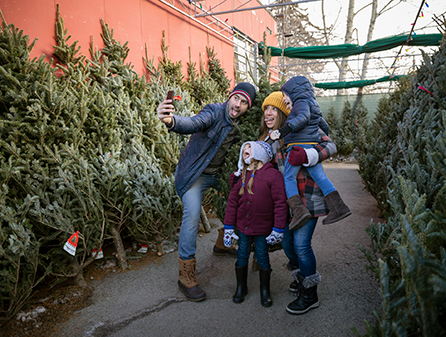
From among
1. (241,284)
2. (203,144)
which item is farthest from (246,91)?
(241,284)

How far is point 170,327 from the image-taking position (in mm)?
2611

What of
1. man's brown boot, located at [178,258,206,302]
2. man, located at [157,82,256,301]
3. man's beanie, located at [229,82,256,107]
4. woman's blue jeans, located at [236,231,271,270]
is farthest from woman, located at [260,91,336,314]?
man's brown boot, located at [178,258,206,302]

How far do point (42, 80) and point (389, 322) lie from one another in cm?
398

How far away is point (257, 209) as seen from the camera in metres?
2.68

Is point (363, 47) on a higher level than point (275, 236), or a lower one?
higher

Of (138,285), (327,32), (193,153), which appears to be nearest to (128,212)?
(138,285)

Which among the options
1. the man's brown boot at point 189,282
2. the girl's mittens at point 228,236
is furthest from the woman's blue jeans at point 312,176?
the man's brown boot at point 189,282

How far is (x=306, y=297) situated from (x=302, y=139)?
1.54m

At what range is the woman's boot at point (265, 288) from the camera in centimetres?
279

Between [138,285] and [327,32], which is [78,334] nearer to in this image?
[138,285]

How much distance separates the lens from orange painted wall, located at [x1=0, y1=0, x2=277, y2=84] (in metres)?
4.30

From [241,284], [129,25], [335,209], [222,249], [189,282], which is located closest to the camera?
[335,209]

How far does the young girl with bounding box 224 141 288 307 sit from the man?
501mm

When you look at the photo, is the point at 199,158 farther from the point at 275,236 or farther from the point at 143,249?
the point at 143,249
